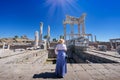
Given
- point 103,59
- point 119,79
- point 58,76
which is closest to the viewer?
point 119,79

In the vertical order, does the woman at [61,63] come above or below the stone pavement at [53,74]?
above

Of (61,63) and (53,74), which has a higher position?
(61,63)

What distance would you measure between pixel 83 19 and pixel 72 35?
4.82m

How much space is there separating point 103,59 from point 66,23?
2010cm

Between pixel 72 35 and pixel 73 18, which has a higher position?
pixel 73 18

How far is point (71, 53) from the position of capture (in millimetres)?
19219

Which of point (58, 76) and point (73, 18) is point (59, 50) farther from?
point (73, 18)

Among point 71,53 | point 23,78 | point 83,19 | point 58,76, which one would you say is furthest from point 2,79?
point 83,19

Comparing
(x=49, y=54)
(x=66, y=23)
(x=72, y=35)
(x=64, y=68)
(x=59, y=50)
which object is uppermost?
(x=66, y=23)

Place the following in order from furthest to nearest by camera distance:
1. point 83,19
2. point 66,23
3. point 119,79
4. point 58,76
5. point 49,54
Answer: point 66,23 → point 83,19 → point 49,54 → point 58,76 → point 119,79

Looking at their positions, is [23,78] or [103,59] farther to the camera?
[103,59]

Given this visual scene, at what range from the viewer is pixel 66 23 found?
2488cm

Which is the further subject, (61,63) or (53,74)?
(53,74)

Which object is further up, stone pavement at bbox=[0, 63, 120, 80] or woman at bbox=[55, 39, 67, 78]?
woman at bbox=[55, 39, 67, 78]
